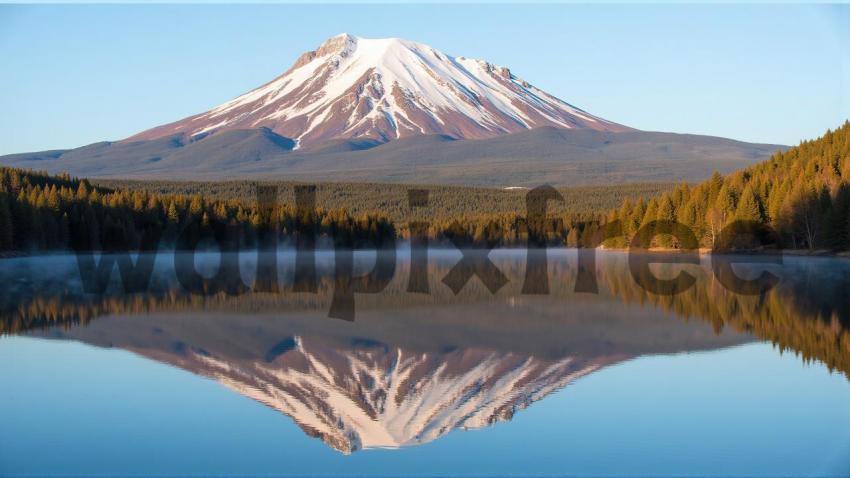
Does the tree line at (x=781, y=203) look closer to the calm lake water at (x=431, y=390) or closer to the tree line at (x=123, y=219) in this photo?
the tree line at (x=123, y=219)

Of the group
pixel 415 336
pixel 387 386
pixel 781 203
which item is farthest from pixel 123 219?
A: pixel 387 386

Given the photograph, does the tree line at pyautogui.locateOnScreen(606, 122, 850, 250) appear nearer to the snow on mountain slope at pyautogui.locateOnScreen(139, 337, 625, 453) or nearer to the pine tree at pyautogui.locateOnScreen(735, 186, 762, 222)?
the pine tree at pyautogui.locateOnScreen(735, 186, 762, 222)

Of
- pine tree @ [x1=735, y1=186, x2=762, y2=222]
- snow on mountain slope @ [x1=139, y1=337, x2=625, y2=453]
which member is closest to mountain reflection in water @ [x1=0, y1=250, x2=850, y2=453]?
snow on mountain slope @ [x1=139, y1=337, x2=625, y2=453]

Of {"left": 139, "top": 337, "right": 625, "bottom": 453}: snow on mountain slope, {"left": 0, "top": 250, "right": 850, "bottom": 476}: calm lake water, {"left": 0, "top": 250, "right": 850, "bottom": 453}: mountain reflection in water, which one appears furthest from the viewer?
{"left": 0, "top": 250, "right": 850, "bottom": 453}: mountain reflection in water

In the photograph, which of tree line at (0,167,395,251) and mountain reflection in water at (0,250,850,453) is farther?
tree line at (0,167,395,251)

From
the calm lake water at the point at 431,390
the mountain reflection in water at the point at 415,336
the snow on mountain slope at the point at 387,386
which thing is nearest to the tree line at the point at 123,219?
the mountain reflection in water at the point at 415,336

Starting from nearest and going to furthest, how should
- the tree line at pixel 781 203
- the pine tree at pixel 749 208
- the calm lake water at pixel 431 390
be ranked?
the calm lake water at pixel 431 390
the tree line at pixel 781 203
the pine tree at pixel 749 208

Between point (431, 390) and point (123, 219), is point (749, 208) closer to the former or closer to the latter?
point (123, 219)
